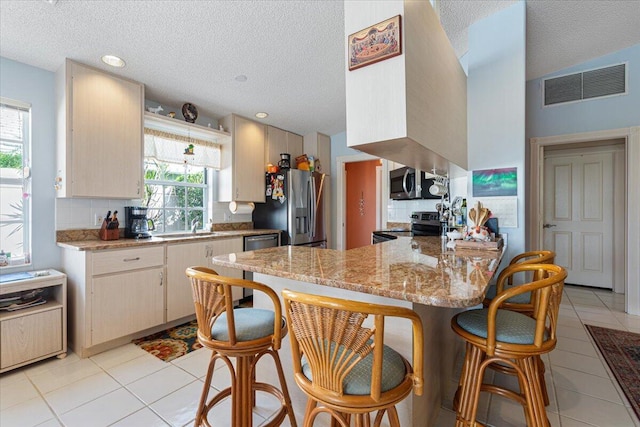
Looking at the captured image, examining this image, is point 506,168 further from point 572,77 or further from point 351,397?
point 351,397

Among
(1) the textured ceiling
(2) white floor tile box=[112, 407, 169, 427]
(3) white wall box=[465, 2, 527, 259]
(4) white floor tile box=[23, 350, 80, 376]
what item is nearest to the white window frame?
(1) the textured ceiling

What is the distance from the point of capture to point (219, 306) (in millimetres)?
1231

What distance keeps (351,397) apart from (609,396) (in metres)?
2.01

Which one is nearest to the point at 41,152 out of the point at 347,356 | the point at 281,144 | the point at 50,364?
the point at 50,364

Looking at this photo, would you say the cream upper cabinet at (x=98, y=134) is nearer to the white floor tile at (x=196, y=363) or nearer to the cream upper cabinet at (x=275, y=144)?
the white floor tile at (x=196, y=363)

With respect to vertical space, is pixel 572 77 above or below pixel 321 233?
above

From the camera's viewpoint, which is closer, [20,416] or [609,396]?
[20,416]

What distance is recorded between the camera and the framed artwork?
252 centimetres

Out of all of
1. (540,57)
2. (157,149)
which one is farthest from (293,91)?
(540,57)

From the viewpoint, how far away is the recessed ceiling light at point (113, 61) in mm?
2474

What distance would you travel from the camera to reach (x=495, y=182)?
2.59 meters

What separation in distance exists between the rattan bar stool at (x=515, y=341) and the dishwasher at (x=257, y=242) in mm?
2659

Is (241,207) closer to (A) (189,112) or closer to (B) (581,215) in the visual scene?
(A) (189,112)

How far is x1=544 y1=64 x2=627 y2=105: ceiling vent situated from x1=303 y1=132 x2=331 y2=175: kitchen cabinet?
3028mm
